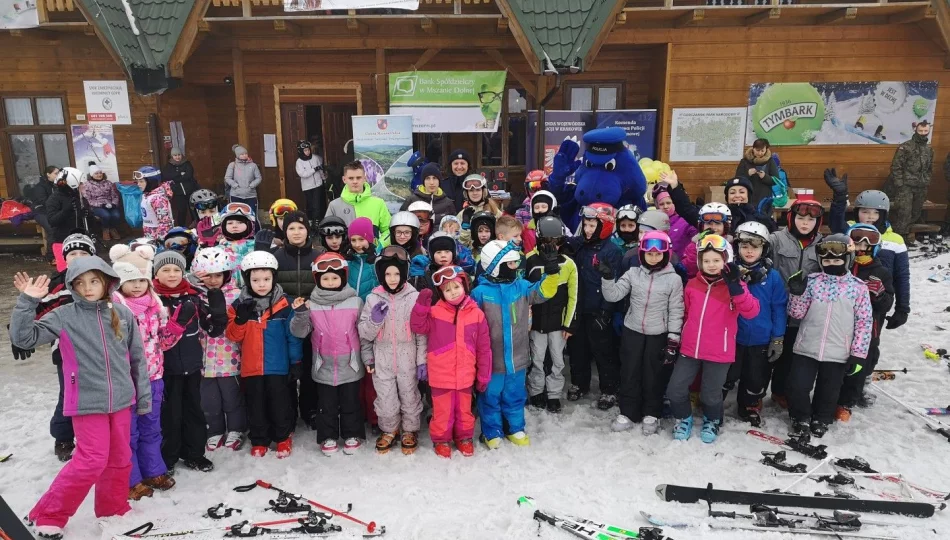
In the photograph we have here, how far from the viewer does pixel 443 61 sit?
10.9m

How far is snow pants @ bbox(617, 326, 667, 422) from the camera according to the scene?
15.6 feet

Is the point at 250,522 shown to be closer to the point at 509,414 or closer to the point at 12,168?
the point at 509,414

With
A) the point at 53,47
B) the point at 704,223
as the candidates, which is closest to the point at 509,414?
the point at 704,223

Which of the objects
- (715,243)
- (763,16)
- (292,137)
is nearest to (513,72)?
(763,16)

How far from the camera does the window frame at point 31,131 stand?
11.2m

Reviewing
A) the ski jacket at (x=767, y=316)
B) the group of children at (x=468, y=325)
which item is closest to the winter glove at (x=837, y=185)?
the group of children at (x=468, y=325)

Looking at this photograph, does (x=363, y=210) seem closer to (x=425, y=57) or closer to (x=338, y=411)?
(x=338, y=411)

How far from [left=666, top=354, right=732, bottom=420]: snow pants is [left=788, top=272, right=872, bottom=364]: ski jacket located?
2.26ft

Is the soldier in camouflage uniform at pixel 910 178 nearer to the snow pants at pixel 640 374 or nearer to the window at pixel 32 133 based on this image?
the snow pants at pixel 640 374

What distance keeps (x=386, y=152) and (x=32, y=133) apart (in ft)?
21.5

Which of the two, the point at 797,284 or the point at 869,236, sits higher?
the point at 869,236

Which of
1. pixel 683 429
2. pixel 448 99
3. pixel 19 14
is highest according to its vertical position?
pixel 19 14

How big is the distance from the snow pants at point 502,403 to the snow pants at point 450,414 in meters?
0.14

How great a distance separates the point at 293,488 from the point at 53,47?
10592 millimetres
